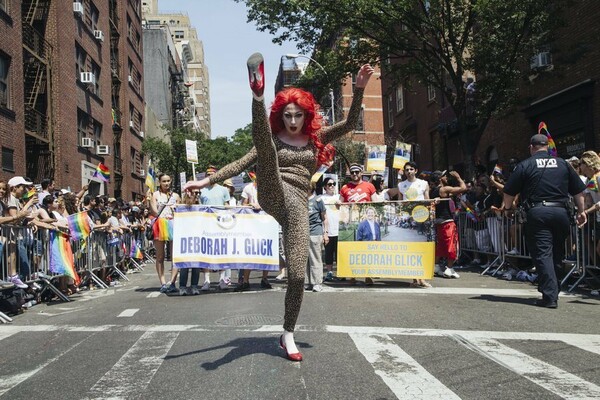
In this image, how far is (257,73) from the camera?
3.82m

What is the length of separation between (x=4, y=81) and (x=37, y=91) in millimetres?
3403

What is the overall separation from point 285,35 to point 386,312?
544 inches

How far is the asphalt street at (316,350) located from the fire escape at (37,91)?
1758 centimetres

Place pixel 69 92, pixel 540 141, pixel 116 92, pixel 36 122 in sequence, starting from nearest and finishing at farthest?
pixel 540 141 < pixel 36 122 < pixel 69 92 < pixel 116 92

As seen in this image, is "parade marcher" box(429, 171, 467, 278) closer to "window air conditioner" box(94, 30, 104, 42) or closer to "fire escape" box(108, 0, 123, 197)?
"window air conditioner" box(94, 30, 104, 42)

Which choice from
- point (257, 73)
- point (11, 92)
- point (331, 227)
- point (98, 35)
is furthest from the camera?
point (98, 35)

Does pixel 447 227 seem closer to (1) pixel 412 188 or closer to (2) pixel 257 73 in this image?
(1) pixel 412 188

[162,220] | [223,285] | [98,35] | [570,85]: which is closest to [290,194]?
[162,220]

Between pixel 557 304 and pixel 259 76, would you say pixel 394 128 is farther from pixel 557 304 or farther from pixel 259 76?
pixel 259 76

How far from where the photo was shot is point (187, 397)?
3.64 meters

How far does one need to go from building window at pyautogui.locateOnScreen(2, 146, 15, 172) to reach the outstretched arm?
18.1 metres

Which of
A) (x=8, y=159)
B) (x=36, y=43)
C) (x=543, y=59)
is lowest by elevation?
(x=8, y=159)

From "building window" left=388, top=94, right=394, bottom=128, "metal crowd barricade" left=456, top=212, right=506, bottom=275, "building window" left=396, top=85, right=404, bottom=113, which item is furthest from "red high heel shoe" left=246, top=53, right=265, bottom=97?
"building window" left=388, top=94, right=394, bottom=128

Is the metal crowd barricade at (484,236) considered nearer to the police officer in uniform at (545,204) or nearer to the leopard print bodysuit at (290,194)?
the police officer in uniform at (545,204)
